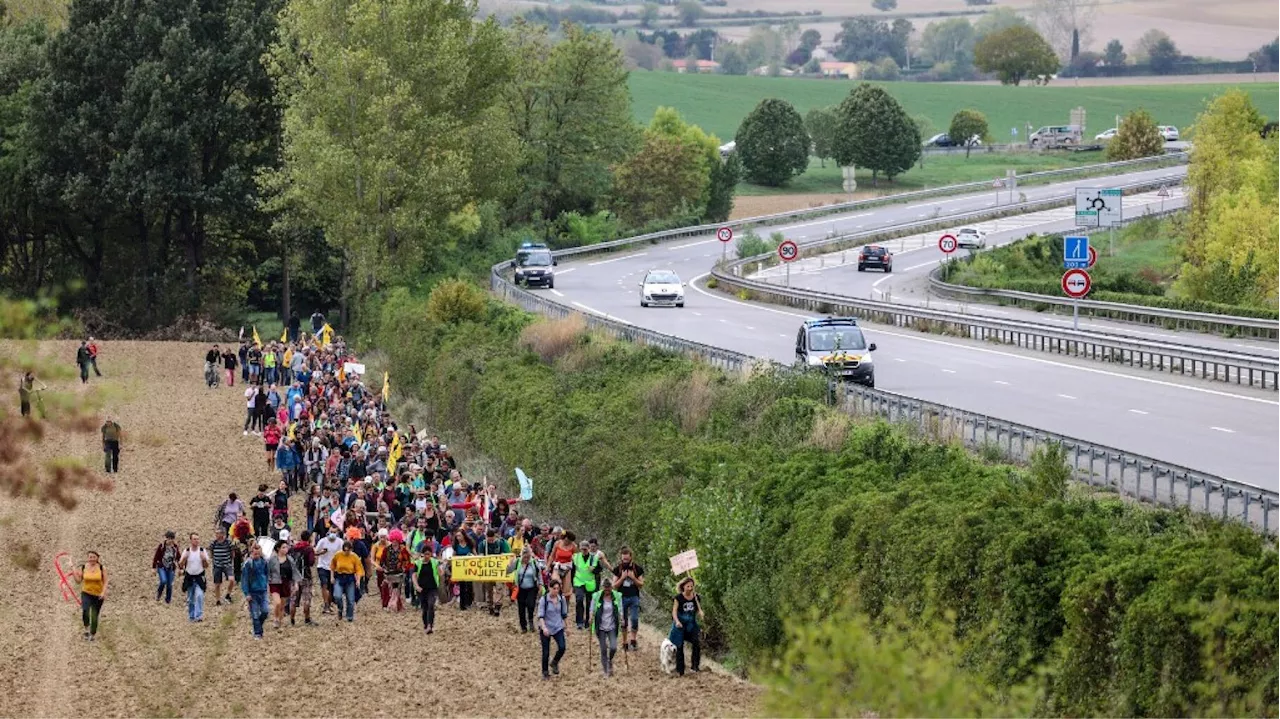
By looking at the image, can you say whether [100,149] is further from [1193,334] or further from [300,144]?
[1193,334]

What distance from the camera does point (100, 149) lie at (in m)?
68.0

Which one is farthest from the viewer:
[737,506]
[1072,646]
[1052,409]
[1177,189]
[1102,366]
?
[1177,189]

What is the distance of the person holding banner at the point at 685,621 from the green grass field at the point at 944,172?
114685mm

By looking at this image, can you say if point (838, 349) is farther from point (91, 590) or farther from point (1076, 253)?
point (91, 590)

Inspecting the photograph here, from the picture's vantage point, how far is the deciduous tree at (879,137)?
13588 centimetres

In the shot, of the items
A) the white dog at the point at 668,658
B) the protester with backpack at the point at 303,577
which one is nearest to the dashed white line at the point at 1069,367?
the white dog at the point at 668,658

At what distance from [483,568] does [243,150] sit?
4806 cm

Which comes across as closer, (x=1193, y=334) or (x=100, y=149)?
Answer: (x=1193, y=334)

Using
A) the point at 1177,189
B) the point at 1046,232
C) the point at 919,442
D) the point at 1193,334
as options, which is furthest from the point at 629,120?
the point at 919,442

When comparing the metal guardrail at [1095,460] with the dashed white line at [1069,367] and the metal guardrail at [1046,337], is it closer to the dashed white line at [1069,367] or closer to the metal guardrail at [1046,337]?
the dashed white line at [1069,367]

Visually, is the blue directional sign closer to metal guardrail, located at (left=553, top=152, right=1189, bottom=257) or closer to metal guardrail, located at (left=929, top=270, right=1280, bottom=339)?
metal guardrail, located at (left=929, top=270, right=1280, bottom=339)

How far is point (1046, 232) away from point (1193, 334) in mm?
44221

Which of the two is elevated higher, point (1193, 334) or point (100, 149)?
point (100, 149)

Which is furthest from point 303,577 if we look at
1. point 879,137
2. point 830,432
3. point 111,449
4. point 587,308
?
point 879,137
